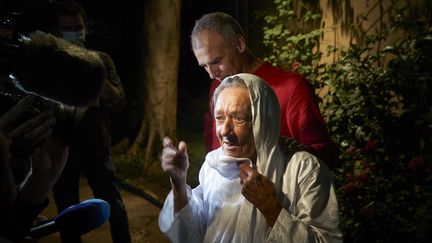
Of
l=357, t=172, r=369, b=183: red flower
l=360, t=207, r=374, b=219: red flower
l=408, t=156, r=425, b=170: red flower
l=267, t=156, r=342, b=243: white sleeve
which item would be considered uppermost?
l=267, t=156, r=342, b=243: white sleeve

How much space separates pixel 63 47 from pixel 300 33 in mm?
4916

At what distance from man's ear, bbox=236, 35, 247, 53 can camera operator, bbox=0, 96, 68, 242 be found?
1448mm

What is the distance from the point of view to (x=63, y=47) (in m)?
1.77

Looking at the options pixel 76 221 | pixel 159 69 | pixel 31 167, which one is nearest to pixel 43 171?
pixel 31 167

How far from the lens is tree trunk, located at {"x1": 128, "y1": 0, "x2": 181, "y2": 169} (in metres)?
7.74

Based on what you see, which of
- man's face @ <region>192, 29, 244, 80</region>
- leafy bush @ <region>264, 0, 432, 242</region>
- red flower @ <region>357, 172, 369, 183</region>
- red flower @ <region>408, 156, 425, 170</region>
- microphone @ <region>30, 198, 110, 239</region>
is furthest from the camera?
red flower @ <region>357, 172, 369, 183</region>

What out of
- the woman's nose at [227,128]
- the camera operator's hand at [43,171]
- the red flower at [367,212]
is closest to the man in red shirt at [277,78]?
the woman's nose at [227,128]

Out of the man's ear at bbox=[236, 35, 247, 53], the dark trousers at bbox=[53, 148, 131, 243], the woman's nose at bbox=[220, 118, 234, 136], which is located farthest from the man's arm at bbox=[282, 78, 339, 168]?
the dark trousers at bbox=[53, 148, 131, 243]

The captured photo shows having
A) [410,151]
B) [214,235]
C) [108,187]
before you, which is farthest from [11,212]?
[410,151]

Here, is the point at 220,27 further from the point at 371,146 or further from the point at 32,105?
the point at 371,146

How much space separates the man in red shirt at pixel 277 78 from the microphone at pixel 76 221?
4.41 feet

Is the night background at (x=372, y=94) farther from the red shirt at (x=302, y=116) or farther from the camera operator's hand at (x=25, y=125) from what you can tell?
the camera operator's hand at (x=25, y=125)

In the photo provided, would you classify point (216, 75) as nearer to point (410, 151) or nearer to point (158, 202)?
point (410, 151)

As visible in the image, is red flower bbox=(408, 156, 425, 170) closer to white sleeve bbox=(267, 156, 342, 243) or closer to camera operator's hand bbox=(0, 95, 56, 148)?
white sleeve bbox=(267, 156, 342, 243)
